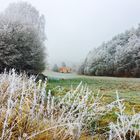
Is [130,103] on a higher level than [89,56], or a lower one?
lower

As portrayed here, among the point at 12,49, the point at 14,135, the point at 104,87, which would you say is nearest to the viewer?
the point at 14,135

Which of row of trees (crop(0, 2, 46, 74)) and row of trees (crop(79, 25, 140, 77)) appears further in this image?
row of trees (crop(79, 25, 140, 77))

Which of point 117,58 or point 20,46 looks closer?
point 20,46

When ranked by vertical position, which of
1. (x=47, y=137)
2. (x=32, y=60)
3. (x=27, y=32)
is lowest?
(x=47, y=137)

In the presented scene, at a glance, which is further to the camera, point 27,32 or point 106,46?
point 106,46

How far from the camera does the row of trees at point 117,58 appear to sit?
987 centimetres

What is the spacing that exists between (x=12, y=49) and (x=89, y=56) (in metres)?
3.38

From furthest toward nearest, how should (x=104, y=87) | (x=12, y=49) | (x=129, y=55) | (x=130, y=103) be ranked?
(x=129, y=55), (x=12, y=49), (x=104, y=87), (x=130, y=103)

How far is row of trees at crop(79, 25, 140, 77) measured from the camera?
9.87m

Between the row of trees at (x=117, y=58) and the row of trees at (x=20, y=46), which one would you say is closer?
the row of trees at (x=20, y=46)

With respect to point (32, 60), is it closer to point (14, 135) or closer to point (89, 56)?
point (89, 56)

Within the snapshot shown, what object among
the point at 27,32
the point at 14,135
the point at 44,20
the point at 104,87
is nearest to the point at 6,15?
the point at 27,32

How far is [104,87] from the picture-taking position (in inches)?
255

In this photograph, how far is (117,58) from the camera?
1010 centimetres
